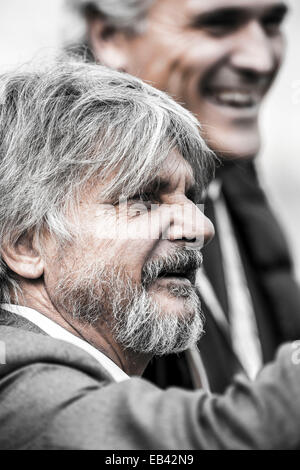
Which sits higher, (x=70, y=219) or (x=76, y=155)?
(x=76, y=155)

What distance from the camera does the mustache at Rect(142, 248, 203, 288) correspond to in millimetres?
1391

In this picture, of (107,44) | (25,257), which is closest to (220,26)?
(107,44)

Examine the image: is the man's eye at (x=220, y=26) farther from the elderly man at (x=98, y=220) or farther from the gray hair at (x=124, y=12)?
the elderly man at (x=98, y=220)

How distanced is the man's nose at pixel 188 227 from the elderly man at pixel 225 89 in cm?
63

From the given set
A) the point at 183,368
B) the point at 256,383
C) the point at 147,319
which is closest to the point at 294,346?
the point at 256,383

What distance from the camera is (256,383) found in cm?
101

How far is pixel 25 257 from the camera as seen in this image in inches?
54.6

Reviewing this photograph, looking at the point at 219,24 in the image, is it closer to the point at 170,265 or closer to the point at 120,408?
the point at 170,265

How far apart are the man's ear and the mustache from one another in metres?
0.22

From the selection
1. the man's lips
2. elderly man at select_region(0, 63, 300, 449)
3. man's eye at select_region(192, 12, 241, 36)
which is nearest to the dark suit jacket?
elderly man at select_region(0, 63, 300, 449)

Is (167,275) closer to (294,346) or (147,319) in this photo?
(147,319)

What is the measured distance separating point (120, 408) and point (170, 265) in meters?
0.43

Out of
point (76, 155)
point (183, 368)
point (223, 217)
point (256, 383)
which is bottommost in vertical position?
point (183, 368)
